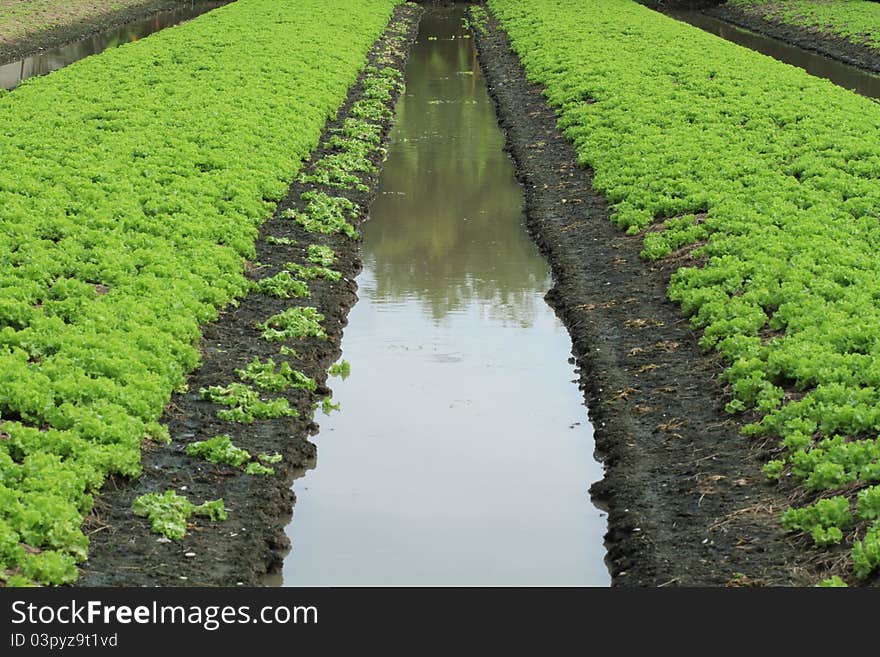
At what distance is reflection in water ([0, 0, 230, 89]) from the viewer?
47250 millimetres

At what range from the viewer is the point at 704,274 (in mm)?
20812

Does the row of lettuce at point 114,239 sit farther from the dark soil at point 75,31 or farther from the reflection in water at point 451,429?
the dark soil at point 75,31

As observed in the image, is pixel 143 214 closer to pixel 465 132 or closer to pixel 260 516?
pixel 260 516

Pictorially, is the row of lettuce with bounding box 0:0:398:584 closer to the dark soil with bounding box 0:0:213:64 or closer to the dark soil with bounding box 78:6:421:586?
the dark soil with bounding box 78:6:421:586

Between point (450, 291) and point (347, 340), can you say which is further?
point (450, 291)

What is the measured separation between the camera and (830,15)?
62531 millimetres

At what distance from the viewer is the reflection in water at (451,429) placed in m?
13.5

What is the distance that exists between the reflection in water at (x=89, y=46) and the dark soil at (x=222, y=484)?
27364mm

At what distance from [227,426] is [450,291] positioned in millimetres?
7278

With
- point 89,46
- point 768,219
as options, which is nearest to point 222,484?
point 768,219

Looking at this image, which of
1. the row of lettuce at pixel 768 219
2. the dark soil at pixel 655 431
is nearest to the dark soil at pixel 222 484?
the dark soil at pixel 655 431

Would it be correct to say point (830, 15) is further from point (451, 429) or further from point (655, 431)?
point (451, 429)

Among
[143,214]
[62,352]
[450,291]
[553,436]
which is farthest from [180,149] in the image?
[553,436]

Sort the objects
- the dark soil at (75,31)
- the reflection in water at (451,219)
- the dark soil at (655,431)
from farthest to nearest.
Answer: the dark soil at (75,31)
the reflection in water at (451,219)
the dark soil at (655,431)
